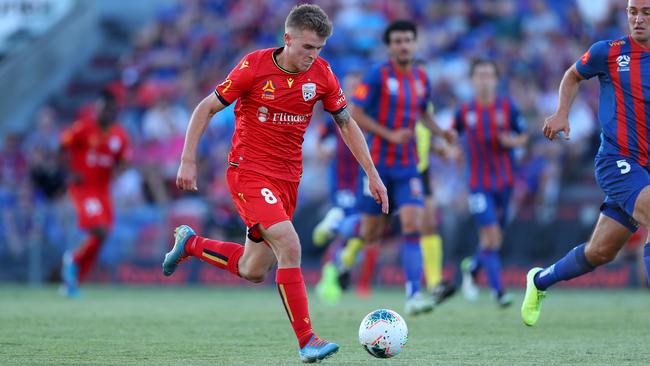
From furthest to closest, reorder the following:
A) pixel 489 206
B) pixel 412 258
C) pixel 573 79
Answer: pixel 489 206 → pixel 412 258 → pixel 573 79

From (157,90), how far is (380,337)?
50.0 ft

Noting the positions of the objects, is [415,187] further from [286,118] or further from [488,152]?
[286,118]

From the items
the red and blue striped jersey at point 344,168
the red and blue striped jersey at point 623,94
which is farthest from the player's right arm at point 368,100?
the red and blue striped jersey at point 623,94

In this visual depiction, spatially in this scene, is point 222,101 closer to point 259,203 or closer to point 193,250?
point 259,203

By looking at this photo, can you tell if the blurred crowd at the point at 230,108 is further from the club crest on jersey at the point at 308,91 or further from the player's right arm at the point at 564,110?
the club crest on jersey at the point at 308,91

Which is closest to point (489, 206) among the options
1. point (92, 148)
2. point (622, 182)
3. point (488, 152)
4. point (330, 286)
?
point (488, 152)

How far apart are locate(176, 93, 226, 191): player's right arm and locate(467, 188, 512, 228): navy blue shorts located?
5.99 metres

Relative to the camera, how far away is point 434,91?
19703 millimetres

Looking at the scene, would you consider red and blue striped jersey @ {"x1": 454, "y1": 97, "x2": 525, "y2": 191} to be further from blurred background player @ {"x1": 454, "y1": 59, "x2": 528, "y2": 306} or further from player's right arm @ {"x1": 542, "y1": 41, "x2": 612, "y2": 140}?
player's right arm @ {"x1": 542, "y1": 41, "x2": 612, "y2": 140}

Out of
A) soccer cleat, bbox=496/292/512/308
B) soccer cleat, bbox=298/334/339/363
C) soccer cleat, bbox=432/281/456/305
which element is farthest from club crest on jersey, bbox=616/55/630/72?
soccer cleat, bbox=496/292/512/308

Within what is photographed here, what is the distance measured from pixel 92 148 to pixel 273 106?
8.46 m

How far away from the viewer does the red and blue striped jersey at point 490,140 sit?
13.1 m

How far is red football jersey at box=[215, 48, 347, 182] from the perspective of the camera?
7668 millimetres

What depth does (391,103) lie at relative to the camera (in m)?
11.7
